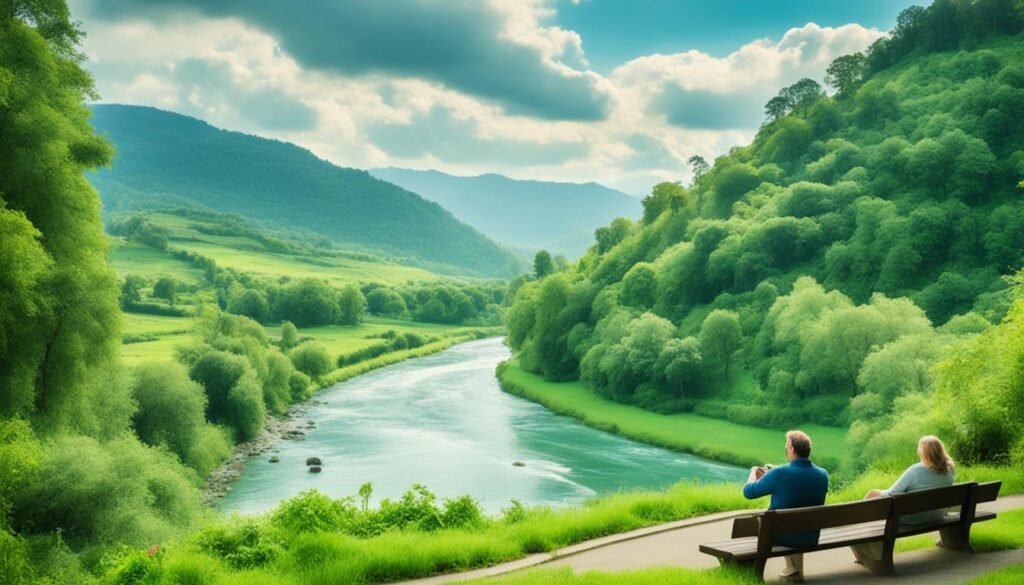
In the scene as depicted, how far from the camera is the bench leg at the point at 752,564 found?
376 inches

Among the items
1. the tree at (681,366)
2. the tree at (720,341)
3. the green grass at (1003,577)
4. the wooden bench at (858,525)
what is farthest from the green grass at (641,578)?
the tree at (720,341)

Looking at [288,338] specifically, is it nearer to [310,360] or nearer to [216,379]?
[310,360]

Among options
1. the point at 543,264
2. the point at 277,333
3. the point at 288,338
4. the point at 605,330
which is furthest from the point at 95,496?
the point at 543,264

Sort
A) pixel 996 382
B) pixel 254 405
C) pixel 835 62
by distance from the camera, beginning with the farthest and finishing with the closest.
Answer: pixel 835 62, pixel 254 405, pixel 996 382

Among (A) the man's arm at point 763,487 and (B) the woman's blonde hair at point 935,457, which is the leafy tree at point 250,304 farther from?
(B) the woman's blonde hair at point 935,457

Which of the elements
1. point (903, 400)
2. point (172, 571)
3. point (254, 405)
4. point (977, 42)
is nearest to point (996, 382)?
point (172, 571)

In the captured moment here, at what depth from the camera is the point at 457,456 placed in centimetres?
5662

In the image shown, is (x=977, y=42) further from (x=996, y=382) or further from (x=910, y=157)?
(x=996, y=382)

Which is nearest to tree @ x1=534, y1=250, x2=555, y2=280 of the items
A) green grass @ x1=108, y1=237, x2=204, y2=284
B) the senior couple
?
green grass @ x1=108, y1=237, x2=204, y2=284

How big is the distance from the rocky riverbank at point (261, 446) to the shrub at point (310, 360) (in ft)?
39.8

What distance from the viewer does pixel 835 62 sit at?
132000 millimetres

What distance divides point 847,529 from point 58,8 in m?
24.7

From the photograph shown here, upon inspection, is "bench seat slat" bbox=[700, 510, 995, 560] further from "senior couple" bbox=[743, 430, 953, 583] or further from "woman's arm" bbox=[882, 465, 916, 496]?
"woman's arm" bbox=[882, 465, 916, 496]

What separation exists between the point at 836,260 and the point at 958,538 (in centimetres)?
7812
